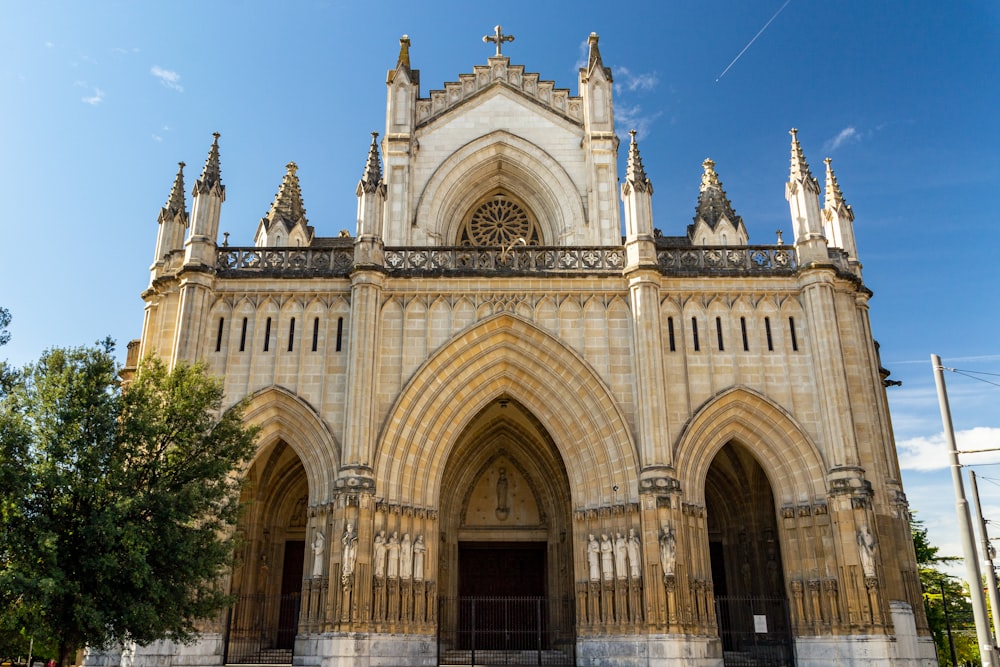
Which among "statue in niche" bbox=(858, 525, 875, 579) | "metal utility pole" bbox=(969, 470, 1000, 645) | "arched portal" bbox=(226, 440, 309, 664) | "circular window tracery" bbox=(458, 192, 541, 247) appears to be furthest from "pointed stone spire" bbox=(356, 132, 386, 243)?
"metal utility pole" bbox=(969, 470, 1000, 645)

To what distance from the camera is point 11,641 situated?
14047 millimetres

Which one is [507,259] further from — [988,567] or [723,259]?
[988,567]

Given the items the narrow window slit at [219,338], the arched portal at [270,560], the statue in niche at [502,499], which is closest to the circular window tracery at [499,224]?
the statue in niche at [502,499]

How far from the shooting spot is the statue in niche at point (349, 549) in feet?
58.3

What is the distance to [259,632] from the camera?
68.1ft

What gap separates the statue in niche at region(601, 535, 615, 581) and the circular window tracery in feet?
37.5

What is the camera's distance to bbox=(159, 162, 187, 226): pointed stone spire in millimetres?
22406

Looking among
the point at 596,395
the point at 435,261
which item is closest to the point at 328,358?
the point at 435,261

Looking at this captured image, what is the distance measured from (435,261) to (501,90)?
9.33 metres

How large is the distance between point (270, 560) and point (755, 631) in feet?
42.5

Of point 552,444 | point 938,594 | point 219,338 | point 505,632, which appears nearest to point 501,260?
point 552,444

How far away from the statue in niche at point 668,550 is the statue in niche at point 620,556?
974mm

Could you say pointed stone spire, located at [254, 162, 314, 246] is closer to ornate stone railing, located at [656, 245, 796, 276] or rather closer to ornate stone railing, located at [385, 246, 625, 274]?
ornate stone railing, located at [385, 246, 625, 274]

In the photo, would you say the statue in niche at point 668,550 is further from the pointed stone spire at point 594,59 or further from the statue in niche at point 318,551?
the pointed stone spire at point 594,59
